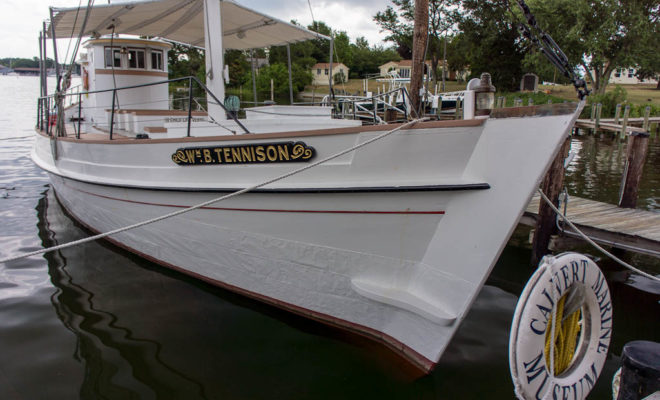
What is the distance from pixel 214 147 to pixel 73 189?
160 inches

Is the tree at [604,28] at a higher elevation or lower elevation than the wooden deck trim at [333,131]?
higher

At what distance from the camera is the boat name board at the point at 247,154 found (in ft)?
13.0

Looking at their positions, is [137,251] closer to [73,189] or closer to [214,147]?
[73,189]

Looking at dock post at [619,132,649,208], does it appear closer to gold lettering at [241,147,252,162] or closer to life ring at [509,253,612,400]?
life ring at [509,253,612,400]

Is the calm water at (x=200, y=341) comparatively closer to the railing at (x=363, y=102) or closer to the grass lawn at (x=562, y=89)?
the railing at (x=363, y=102)

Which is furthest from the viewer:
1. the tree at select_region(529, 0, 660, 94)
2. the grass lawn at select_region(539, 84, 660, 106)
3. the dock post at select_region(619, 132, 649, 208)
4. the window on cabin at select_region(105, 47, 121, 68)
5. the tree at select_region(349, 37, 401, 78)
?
the tree at select_region(349, 37, 401, 78)

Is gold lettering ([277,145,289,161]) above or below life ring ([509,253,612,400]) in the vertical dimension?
above

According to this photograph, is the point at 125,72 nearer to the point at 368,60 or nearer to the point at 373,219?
the point at 373,219

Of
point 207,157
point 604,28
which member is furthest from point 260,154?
point 604,28

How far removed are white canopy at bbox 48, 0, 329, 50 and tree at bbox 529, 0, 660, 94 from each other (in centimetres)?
2768

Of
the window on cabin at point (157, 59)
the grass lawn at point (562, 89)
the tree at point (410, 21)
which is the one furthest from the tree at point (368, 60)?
the window on cabin at point (157, 59)

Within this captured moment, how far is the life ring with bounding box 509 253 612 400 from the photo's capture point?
2820 millimetres

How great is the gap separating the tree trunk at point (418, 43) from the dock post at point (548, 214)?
2145mm

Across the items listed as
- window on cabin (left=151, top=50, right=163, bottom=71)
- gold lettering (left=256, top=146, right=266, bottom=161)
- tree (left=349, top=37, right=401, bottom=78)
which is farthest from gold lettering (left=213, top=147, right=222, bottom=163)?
tree (left=349, top=37, right=401, bottom=78)
